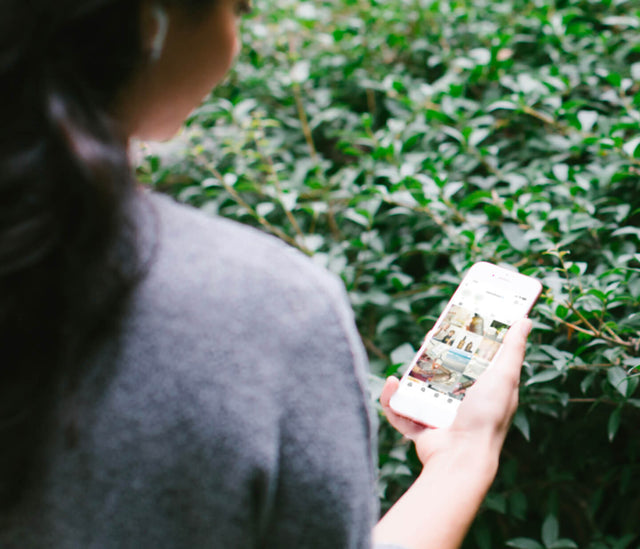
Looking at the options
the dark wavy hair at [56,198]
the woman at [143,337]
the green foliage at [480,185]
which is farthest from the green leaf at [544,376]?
the dark wavy hair at [56,198]

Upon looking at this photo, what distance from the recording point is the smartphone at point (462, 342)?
3.14 ft

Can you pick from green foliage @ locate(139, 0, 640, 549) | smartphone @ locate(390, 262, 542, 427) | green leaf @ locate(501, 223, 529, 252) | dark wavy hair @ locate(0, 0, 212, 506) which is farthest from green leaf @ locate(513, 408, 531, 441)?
dark wavy hair @ locate(0, 0, 212, 506)

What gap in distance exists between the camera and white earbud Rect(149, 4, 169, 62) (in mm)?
476

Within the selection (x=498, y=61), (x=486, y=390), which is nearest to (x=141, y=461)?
(x=486, y=390)

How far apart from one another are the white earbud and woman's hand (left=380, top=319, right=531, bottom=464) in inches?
24.7

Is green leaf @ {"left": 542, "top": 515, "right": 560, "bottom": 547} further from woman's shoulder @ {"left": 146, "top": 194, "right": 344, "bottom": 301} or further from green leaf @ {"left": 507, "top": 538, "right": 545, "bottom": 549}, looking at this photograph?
woman's shoulder @ {"left": 146, "top": 194, "right": 344, "bottom": 301}

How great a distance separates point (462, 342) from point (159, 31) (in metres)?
0.70

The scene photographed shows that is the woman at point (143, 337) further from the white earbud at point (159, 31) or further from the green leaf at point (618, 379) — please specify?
the green leaf at point (618, 379)

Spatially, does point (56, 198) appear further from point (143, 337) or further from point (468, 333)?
point (468, 333)

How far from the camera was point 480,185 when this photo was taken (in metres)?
1.38

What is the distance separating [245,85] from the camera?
1.93 m

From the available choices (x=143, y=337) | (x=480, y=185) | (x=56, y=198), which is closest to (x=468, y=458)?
(x=143, y=337)

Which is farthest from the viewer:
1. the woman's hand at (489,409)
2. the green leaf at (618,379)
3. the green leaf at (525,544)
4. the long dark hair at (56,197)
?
the green leaf at (525,544)

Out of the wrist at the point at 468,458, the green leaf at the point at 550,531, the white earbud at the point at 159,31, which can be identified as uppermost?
the white earbud at the point at 159,31
